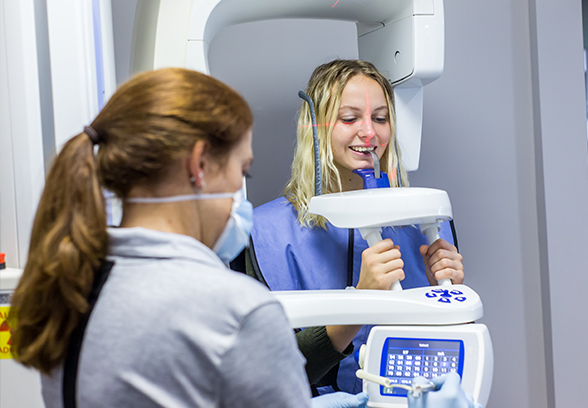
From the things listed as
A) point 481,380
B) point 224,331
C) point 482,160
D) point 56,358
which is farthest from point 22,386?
point 482,160

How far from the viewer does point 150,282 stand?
0.53 metres

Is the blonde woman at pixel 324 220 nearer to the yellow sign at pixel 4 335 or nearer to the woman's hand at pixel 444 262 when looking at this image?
the woman's hand at pixel 444 262

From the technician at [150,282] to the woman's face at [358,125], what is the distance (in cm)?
69

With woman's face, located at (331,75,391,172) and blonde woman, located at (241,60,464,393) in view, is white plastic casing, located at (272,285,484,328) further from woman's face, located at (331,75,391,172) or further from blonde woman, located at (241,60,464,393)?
woman's face, located at (331,75,391,172)

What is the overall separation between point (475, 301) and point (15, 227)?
915mm

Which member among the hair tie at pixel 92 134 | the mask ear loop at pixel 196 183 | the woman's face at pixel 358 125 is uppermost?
the woman's face at pixel 358 125

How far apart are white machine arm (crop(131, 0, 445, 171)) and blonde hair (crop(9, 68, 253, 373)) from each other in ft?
1.87

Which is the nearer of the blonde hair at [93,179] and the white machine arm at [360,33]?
the blonde hair at [93,179]

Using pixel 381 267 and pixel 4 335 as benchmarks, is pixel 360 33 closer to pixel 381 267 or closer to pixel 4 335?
pixel 381 267

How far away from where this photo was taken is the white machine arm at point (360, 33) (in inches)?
44.1

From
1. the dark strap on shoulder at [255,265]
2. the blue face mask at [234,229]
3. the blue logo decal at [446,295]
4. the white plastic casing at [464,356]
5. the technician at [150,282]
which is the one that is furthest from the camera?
the dark strap on shoulder at [255,265]

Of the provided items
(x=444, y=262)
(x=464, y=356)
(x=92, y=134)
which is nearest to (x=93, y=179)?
(x=92, y=134)

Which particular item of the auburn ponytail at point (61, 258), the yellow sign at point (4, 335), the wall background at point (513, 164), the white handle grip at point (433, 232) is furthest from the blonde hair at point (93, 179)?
the wall background at point (513, 164)

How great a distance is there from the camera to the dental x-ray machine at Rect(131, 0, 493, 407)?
0.90 m
